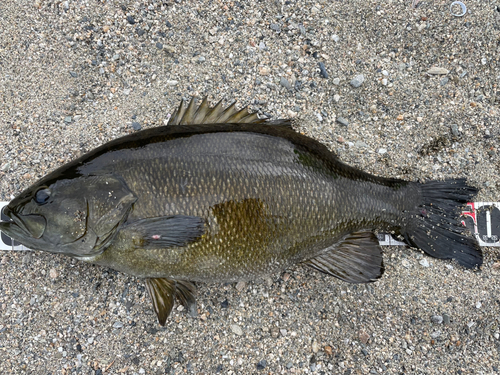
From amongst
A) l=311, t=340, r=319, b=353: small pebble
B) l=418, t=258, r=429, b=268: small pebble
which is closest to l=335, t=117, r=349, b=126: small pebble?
l=418, t=258, r=429, b=268: small pebble

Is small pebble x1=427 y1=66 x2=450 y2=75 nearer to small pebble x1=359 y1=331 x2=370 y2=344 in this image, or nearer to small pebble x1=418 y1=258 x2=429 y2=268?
small pebble x1=418 y1=258 x2=429 y2=268

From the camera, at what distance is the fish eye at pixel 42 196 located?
2219 millimetres

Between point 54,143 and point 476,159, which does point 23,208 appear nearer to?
point 54,143

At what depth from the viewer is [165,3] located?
118 inches

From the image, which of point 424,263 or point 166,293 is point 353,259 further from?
point 166,293

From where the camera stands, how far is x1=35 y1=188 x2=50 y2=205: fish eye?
7.28 ft

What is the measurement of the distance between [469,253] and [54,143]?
3.41 meters

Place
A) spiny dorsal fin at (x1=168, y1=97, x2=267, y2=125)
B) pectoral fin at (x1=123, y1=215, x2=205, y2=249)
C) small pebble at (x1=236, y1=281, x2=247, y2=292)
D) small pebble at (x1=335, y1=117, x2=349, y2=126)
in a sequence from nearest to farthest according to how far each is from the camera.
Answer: pectoral fin at (x1=123, y1=215, x2=205, y2=249), spiny dorsal fin at (x1=168, y1=97, x2=267, y2=125), small pebble at (x1=236, y1=281, x2=247, y2=292), small pebble at (x1=335, y1=117, x2=349, y2=126)

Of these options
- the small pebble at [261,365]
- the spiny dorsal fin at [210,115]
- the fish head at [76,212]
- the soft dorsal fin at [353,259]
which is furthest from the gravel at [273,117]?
the fish head at [76,212]

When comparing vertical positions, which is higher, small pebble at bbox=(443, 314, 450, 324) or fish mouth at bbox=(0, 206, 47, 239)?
fish mouth at bbox=(0, 206, 47, 239)

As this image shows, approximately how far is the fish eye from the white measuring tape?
86 cm

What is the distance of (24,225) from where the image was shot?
2238 mm

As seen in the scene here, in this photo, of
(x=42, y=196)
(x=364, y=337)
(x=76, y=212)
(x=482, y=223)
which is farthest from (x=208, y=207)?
(x=482, y=223)

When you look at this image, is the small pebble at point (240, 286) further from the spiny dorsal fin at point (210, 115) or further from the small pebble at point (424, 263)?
the small pebble at point (424, 263)
